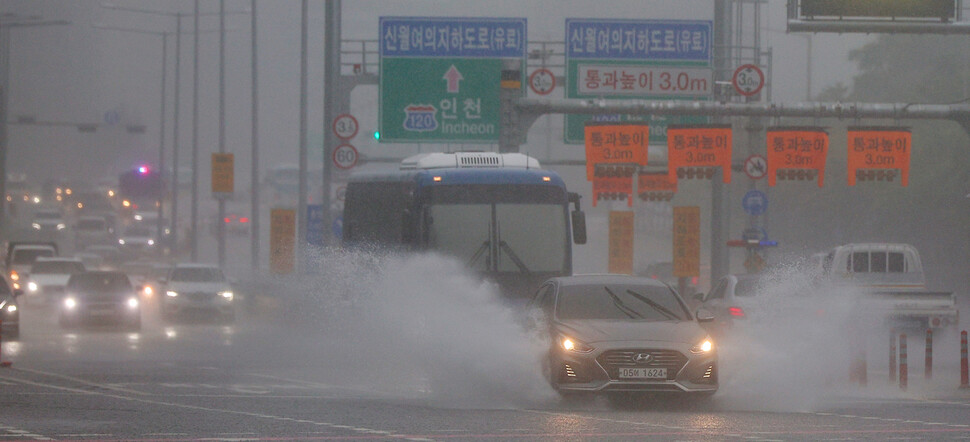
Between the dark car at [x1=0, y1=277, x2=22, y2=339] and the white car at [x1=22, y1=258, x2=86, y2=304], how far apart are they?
1585 centimetres

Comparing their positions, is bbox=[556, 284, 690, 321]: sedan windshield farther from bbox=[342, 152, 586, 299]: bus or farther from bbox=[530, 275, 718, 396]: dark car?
bbox=[342, 152, 586, 299]: bus

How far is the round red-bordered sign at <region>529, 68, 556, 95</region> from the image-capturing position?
38.5 meters

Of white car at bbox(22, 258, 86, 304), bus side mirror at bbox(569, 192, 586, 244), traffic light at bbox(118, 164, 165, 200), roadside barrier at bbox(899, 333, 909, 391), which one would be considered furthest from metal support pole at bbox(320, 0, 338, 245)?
traffic light at bbox(118, 164, 165, 200)

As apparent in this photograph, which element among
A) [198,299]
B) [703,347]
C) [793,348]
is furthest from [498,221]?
[198,299]

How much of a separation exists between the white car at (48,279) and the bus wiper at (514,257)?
2561cm

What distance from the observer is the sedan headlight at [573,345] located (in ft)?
53.1

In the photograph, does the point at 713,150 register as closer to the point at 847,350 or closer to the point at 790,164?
the point at 790,164

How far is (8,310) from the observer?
29.1 m

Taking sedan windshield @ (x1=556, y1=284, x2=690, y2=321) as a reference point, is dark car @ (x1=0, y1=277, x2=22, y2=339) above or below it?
below

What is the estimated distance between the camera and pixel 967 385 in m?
21.2

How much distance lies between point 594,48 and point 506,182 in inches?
584

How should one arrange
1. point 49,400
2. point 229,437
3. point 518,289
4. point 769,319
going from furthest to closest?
point 769,319
point 518,289
point 49,400
point 229,437

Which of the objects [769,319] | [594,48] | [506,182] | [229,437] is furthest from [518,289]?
[594,48]

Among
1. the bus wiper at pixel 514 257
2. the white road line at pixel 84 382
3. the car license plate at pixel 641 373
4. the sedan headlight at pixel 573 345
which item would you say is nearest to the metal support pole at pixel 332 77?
the bus wiper at pixel 514 257
